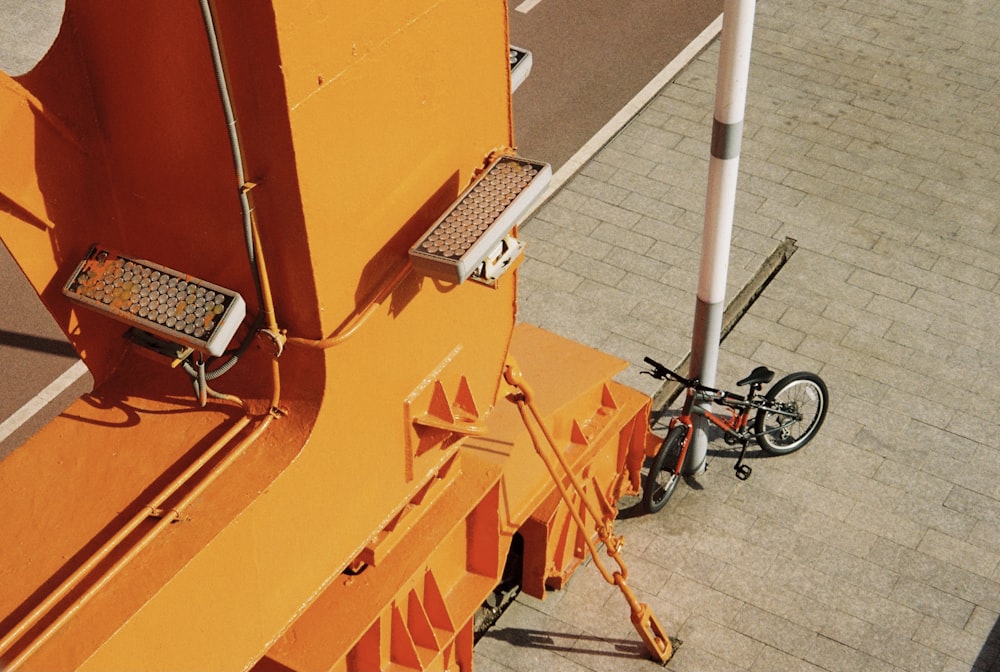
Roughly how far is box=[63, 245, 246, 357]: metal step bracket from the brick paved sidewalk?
4.05 meters

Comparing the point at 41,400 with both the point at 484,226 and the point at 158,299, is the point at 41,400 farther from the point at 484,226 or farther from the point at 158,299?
the point at 484,226

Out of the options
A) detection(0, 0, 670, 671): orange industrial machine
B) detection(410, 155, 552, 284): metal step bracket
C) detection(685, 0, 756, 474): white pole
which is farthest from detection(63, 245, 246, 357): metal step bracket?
detection(685, 0, 756, 474): white pole

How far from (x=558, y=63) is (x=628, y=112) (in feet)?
4.36

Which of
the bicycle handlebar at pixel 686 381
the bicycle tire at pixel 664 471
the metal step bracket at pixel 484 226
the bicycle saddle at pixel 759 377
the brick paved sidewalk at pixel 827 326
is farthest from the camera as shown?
the bicycle saddle at pixel 759 377

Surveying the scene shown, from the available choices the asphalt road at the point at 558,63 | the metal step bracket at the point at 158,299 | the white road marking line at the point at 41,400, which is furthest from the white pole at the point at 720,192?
the white road marking line at the point at 41,400

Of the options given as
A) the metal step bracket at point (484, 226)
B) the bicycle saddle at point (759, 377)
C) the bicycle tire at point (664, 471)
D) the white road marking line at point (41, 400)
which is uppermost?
the metal step bracket at point (484, 226)

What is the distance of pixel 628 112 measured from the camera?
12.8 metres

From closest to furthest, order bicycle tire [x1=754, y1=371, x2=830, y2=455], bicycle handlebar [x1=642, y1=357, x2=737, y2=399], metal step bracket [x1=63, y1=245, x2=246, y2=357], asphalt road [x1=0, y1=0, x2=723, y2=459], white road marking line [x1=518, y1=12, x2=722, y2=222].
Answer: metal step bracket [x1=63, y1=245, x2=246, y2=357] → bicycle handlebar [x1=642, y1=357, x2=737, y2=399] → bicycle tire [x1=754, y1=371, x2=830, y2=455] → asphalt road [x1=0, y1=0, x2=723, y2=459] → white road marking line [x1=518, y1=12, x2=722, y2=222]

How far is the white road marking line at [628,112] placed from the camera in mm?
11961

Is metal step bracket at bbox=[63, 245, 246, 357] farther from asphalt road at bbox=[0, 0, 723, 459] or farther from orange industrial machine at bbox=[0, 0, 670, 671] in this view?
asphalt road at bbox=[0, 0, 723, 459]

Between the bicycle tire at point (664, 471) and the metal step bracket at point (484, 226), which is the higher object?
the metal step bracket at point (484, 226)

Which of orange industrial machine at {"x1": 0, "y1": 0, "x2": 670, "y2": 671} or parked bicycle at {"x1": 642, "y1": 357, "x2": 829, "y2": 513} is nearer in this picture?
orange industrial machine at {"x1": 0, "y1": 0, "x2": 670, "y2": 671}

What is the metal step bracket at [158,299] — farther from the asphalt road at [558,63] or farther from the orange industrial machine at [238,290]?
the asphalt road at [558,63]

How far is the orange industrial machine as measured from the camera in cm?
459
